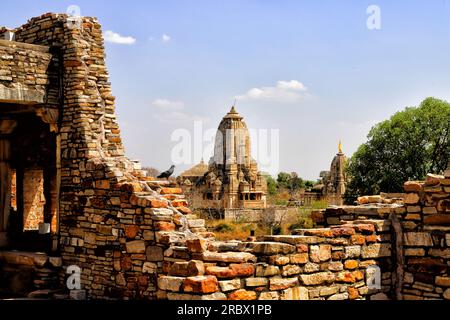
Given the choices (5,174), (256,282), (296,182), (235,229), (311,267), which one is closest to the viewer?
(256,282)

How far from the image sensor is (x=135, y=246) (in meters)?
10.3

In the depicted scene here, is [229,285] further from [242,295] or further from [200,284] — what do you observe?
[200,284]

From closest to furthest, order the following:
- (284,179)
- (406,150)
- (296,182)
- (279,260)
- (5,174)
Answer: (279,260) → (5,174) → (406,150) → (296,182) → (284,179)

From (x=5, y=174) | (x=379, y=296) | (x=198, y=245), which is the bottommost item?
(x=379, y=296)

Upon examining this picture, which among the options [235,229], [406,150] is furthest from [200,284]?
[235,229]

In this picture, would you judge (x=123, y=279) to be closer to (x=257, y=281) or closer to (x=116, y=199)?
(x=116, y=199)

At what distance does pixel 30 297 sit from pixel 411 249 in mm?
6766

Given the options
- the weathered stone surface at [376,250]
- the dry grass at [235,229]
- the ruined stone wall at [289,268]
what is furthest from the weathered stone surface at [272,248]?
the dry grass at [235,229]

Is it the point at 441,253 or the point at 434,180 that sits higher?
the point at 434,180

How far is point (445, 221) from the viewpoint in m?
8.00

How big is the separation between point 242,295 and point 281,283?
60 cm

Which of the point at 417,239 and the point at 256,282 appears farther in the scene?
the point at 417,239

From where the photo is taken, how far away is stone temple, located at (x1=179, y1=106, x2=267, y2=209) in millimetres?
60319

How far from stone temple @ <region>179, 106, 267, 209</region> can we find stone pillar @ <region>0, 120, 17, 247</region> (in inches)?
1740
